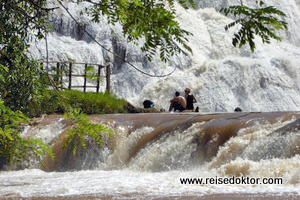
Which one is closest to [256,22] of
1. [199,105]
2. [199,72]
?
[199,105]

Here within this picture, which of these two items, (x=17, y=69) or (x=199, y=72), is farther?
(x=199, y=72)

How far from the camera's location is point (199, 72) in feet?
76.8

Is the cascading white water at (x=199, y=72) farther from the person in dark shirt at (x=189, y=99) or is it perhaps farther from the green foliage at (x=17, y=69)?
the green foliage at (x=17, y=69)

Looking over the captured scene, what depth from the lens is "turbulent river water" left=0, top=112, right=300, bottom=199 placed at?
5137 mm

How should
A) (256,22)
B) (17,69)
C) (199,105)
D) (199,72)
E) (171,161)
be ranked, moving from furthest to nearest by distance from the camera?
(199,72) → (199,105) → (171,161) → (17,69) → (256,22)

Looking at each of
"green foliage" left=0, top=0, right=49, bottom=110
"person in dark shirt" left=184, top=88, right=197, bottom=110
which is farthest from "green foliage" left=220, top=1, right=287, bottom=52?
"person in dark shirt" left=184, top=88, right=197, bottom=110

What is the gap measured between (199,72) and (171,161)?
15.7 metres

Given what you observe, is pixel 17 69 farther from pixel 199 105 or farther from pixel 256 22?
pixel 199 105

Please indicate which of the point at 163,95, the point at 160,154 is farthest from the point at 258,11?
the point at 163,95


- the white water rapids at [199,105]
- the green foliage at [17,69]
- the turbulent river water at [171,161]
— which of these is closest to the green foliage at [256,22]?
the white water rapids at [199,105]

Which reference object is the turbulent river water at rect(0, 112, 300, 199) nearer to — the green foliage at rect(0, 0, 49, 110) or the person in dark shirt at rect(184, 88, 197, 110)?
the green foliage at rect(0, 0, 49, 110)

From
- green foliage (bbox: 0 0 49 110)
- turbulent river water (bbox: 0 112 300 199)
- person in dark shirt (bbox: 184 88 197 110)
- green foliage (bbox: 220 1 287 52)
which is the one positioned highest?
green foliage (bbox: 220 1 287 52)

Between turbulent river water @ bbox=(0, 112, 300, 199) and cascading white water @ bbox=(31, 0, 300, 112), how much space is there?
36.3ft

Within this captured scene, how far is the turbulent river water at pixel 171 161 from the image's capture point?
5.14m
